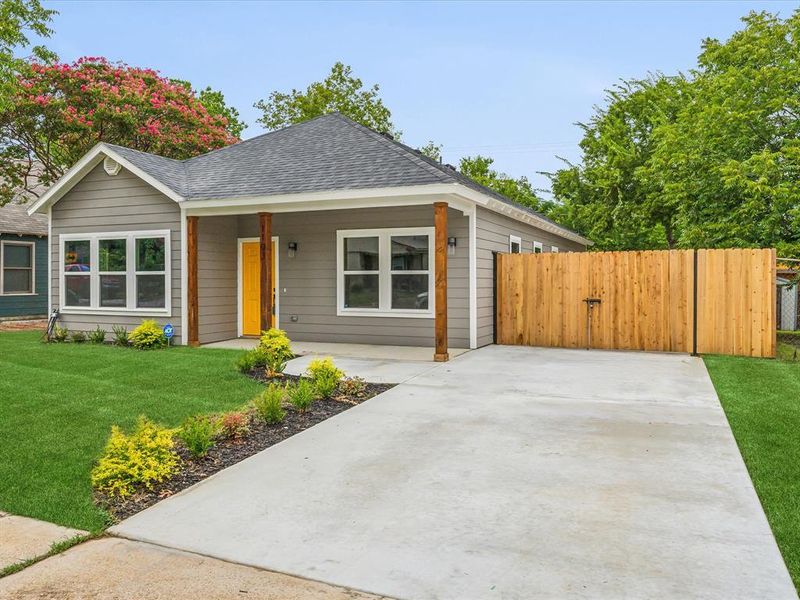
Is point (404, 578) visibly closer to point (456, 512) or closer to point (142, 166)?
point (456, 512)

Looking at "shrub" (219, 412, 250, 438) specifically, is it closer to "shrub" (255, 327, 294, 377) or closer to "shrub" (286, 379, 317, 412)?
"shrub" (286, 379, 317, 412)

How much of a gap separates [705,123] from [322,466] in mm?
14478

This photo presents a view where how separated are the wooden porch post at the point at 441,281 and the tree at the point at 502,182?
21272mm

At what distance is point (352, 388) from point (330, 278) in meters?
4.94

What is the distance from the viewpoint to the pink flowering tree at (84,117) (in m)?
15.6

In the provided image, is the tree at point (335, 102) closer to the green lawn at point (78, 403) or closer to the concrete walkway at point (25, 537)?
the green lawn at point (78, 403)

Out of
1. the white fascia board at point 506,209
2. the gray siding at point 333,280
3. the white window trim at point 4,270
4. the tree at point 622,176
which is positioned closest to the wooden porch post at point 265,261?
the gray siding at point 333,280

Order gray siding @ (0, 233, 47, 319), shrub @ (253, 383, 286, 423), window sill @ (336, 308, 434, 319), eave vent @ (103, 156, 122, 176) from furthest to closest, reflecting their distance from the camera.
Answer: gray siding @ (0, 233, 47, 319), eave vent @ (103, 156, 122, 176), window sill @ (336, 308, 434, 319), shrub @ (253, 383, 286, 423)

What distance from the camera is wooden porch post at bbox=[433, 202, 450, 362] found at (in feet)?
28.8

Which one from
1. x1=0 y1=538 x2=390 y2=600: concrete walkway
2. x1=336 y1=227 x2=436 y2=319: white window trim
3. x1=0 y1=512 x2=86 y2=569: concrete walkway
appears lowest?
x1=0 y1=538 x2=390 y2=600: concrete walkway

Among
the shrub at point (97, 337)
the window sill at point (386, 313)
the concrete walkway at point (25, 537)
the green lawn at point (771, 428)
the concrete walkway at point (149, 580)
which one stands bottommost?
the concrete walkway at point (149, 580)

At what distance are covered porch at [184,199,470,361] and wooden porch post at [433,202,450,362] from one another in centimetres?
72

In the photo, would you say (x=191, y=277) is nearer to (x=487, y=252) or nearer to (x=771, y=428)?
(x=487, y=252)

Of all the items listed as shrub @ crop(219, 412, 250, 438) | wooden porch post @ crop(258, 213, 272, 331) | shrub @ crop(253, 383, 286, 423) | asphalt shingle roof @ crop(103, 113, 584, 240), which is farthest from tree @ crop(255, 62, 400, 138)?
shrub @ crop(219, 412, 250, 438)
